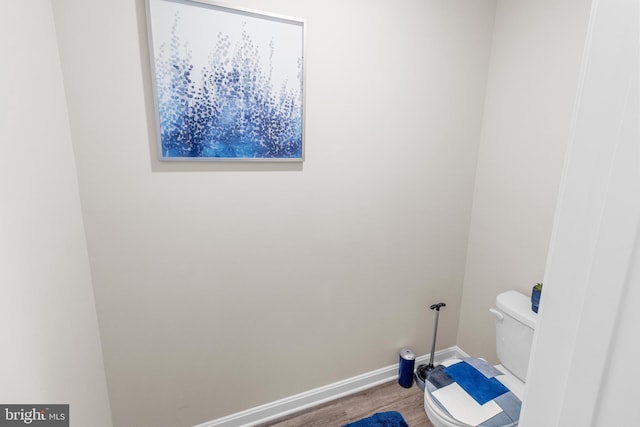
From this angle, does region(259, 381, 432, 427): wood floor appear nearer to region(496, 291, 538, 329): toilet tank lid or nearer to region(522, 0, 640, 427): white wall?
region(496, 291, 538, 329): toilet tank lid

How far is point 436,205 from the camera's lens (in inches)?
74.9

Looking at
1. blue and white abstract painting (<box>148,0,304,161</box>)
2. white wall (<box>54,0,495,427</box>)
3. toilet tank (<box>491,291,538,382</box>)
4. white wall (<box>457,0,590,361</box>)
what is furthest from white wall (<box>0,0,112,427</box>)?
white wall (<box>457,0,590,361</box>)

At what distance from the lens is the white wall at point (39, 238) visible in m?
0.70

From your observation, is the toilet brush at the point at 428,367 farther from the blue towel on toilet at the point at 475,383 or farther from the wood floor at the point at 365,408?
the blue towel on toilet at the point at 475,383

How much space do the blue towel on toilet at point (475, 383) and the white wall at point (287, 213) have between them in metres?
0.49

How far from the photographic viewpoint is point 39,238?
→ 0.85 meters

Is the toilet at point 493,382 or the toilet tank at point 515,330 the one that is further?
the toilet tank at point 515,330

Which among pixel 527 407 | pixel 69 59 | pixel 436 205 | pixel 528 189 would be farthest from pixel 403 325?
pixel 69 59

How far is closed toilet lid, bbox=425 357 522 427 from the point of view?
1.31 meters

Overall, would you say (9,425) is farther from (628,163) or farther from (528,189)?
(528,189)

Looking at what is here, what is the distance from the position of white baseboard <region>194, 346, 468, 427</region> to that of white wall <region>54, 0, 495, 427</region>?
4 centimetres

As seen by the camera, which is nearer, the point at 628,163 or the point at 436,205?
the point at 628,163

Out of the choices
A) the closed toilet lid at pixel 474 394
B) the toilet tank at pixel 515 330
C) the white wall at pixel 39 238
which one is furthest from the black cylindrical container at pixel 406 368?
the white wall at pixel 39 238

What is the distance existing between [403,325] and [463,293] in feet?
1.64
